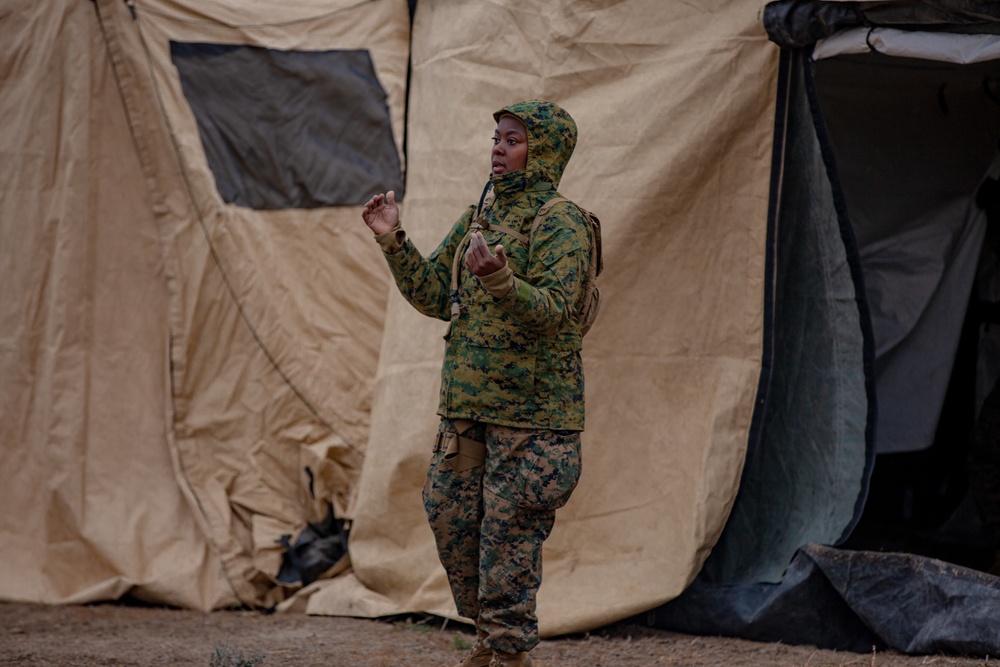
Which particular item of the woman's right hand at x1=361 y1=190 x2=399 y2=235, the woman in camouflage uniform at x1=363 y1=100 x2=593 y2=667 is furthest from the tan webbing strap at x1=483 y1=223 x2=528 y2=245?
the woman's right hand at x1=361 y1=190 x2=399 y2=235

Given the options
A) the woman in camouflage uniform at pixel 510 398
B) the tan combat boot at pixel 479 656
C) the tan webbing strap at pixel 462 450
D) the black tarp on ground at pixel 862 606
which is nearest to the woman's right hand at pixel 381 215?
the woman in camouflage uniform at pixel 510 398

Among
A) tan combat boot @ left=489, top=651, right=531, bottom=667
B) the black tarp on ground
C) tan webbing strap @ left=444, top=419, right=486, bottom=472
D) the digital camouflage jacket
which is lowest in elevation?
the black tarp on ground

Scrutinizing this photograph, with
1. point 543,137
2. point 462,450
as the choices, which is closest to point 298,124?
point 543,137

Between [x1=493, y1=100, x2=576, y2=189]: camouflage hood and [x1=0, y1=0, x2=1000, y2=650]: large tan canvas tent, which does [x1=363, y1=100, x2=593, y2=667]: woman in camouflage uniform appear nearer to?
[x1=493, y1=100, x2=576, y2=189]: camouflage hood

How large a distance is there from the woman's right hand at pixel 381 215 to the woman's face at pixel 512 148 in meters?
0.30

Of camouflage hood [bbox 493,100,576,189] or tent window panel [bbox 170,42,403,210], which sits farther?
tent window panel [bbox 170,42,403,210]

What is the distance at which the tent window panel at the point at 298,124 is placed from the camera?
206 inches

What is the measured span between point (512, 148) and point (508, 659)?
1.34 m

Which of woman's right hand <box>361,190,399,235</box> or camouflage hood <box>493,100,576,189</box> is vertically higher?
camouflage hood <box>493,100,576,189</box>

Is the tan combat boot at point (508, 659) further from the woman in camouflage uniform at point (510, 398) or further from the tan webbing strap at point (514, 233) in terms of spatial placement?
the tan webbing strap at point (514, 233)

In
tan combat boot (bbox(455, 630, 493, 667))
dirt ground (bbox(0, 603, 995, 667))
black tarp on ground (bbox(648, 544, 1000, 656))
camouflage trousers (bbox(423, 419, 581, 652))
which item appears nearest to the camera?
camouflage trousers (bbox(423, 419, 581, 652))

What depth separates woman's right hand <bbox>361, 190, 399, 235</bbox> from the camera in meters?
3.29

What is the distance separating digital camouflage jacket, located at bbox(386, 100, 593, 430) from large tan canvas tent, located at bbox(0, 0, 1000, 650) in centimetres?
101

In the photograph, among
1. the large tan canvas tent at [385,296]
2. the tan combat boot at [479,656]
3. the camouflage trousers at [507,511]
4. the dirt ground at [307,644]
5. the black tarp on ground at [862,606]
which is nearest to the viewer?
the camouflage trousers at [507,511]
